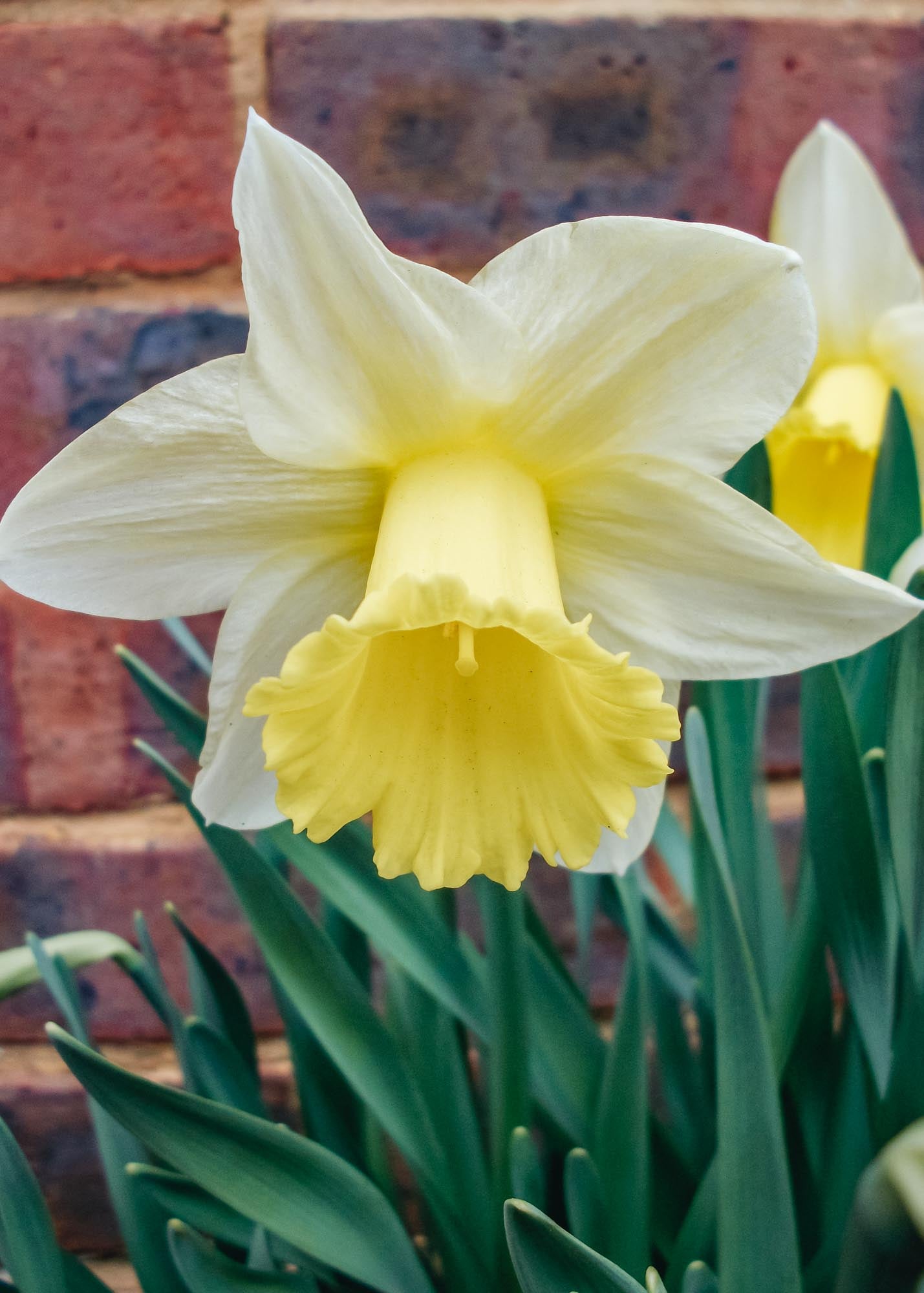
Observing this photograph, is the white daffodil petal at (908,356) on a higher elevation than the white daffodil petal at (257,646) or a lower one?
higher

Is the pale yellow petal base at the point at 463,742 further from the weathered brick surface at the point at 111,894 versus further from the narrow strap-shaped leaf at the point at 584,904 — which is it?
the weathered brick surface at the point at 111,894

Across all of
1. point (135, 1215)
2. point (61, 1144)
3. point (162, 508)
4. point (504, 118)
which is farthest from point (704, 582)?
point (61, 1144)

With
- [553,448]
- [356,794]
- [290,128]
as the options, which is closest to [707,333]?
[553,448]

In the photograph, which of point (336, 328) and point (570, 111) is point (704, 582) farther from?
point (570, 111)

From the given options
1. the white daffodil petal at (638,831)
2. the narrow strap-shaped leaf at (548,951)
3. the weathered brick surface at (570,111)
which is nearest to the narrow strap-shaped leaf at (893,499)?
the white daffodil petal at (638,831)

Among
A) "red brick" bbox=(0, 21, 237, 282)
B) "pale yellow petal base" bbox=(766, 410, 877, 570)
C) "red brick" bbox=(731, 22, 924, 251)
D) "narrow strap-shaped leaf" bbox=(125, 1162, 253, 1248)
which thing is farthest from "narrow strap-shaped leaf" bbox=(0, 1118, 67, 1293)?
"red brick" bbox=(731, 22, 924, 251)
